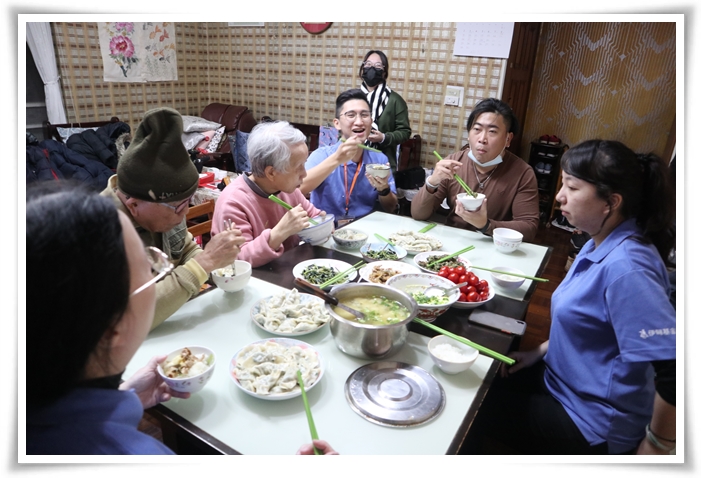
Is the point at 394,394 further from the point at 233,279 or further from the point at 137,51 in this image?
the point at 137,51

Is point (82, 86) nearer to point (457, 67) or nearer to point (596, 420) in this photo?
point (457, 67)

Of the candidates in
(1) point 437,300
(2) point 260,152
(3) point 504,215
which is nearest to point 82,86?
(2) point 260,152

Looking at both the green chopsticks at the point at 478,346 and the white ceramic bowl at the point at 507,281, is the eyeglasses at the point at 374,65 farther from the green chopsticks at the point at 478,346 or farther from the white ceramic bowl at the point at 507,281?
the green chopsticks at the point at 478,346

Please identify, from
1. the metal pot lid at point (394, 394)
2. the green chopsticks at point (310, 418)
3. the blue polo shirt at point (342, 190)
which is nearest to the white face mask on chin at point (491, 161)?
the blue polo shirt at point (342, 190)

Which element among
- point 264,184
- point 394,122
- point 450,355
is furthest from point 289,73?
point 450,355

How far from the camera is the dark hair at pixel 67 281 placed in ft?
1.83

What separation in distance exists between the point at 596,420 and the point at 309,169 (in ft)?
6.72

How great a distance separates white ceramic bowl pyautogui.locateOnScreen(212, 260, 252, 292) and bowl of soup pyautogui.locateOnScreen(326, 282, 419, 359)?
381 millimetres

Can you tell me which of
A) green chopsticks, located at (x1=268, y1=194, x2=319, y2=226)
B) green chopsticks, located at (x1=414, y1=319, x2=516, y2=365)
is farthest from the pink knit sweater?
green chopsticks, located at (x1=414, y1=319, x2=516, y2=365)

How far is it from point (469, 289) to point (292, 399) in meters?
0.77

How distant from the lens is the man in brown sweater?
2457 millimetres

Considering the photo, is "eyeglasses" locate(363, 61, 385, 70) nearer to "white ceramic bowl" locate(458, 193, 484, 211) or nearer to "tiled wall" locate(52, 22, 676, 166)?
"tiled wall" locate(52, 22, 676, 166)

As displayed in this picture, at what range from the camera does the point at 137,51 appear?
5.19m

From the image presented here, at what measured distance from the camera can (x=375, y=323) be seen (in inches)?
49.1
